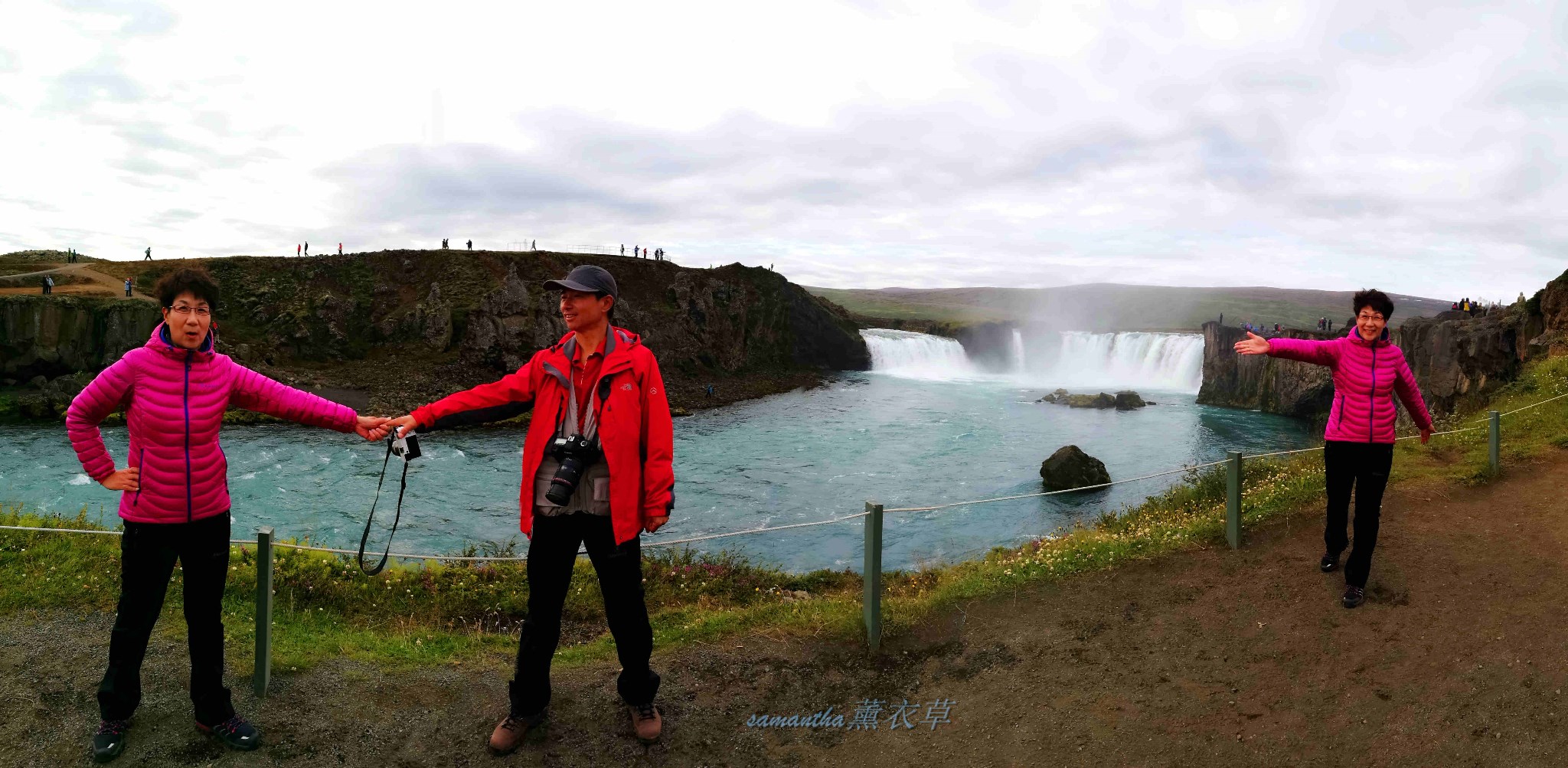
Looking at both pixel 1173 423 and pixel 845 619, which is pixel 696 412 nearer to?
pixel 1173 423

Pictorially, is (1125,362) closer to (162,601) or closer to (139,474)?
(162,601)

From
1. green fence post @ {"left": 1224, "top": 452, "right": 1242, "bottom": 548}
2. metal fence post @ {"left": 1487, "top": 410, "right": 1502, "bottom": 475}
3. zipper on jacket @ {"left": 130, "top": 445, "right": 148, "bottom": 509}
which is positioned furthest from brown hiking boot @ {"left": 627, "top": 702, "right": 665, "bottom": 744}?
metal fence post @ {"left": 1487, "top": 410, "right": 1502, "bottom": 475}

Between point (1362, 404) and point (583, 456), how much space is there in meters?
6.09

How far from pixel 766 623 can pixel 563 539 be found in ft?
9.41

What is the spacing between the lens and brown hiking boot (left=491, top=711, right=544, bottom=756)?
480cm

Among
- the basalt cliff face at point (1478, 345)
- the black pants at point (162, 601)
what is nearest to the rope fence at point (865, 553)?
the black pants at point (162, 601)

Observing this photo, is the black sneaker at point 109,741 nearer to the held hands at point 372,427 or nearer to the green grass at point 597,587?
the green grass at point 597,587

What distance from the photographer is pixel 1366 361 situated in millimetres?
6766

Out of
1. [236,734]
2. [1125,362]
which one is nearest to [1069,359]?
[1125,362]

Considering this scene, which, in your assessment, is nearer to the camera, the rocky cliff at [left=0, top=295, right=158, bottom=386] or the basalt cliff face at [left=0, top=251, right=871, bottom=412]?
the rocky cliff at [left=0, top=295, right=158, bottom=386]

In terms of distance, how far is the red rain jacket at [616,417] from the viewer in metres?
4.50

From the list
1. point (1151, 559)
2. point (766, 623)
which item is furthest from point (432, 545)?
point (1151, 559)

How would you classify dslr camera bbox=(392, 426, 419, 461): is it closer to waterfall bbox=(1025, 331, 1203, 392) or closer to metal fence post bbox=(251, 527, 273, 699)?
metal fence post bbox=(251, 527, 273, 699)

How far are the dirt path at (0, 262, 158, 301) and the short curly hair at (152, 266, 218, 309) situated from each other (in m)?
43.5
